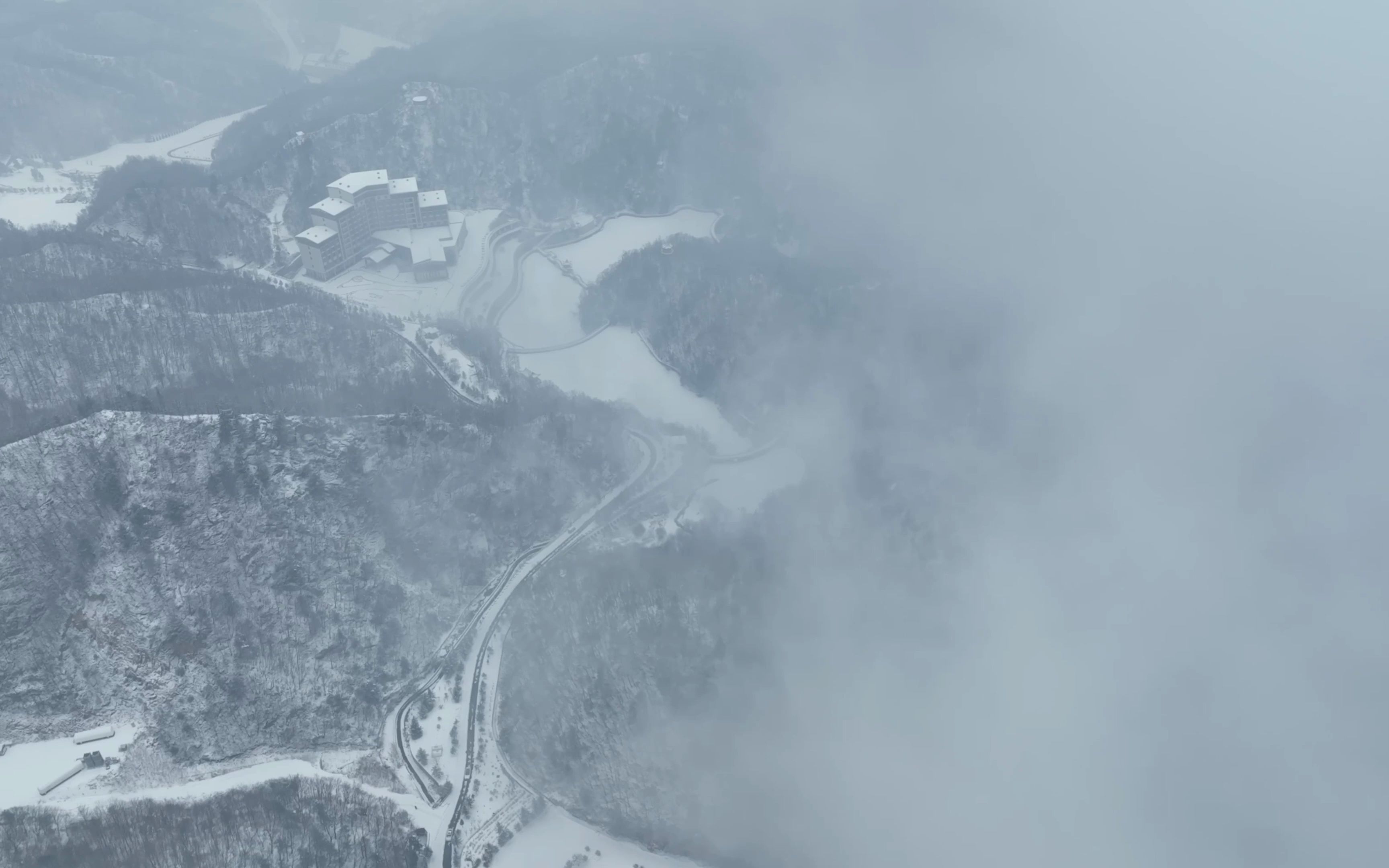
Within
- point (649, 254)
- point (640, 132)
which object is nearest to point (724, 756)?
point (649, 254)

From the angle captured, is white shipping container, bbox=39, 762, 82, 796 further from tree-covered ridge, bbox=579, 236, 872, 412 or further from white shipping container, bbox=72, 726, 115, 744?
tree-covered ridge, bbox=579, 236, 872, 412

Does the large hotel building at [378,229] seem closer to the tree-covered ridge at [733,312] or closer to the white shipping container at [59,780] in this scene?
the tree-covered ridge at [733,312]

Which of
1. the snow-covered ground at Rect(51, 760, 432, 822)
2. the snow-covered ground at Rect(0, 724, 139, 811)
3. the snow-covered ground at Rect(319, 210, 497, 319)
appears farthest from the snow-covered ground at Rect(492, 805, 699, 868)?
the snow-covered ground at Rect(319, 210, 497, 319)

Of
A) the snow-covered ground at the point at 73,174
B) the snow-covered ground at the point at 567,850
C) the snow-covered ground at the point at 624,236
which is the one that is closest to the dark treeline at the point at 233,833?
the snow-covered ground at the point at 567,850

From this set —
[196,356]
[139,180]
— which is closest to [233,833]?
[196,356]

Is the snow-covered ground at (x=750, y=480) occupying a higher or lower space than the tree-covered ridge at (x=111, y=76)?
lower

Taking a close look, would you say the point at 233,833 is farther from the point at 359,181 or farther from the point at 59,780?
the point at 359,181
